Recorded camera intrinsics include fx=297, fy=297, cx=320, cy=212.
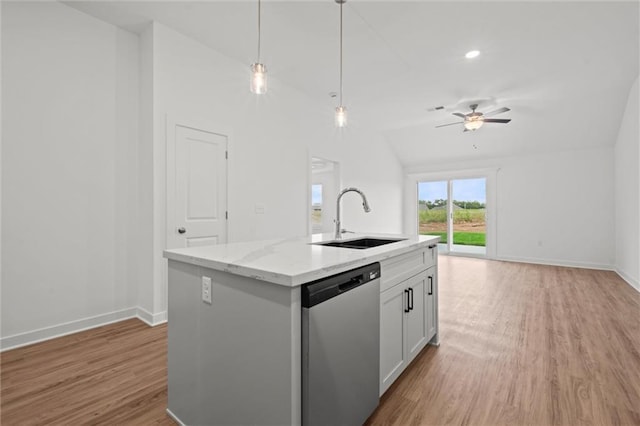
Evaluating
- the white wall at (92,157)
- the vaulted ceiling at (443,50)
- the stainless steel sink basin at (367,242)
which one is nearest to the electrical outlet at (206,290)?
the stainless steel sink basin at (367,242)

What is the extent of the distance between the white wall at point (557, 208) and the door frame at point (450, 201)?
8 cm

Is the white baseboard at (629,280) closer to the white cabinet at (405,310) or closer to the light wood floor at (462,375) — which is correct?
the light wood floor at (462,375)

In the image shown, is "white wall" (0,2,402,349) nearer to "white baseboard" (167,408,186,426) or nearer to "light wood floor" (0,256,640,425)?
"light wood floor" (0,256,640,425)

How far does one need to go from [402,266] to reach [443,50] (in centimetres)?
278

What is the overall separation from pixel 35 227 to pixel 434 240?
3.27 m

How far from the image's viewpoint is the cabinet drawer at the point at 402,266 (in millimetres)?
1647

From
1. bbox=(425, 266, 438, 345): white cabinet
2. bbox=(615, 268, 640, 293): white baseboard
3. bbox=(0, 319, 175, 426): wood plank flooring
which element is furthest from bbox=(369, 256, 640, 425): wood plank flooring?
bbox=(0, 319, 175, 426): wood plank flooring

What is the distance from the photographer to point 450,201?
7488 millimetres

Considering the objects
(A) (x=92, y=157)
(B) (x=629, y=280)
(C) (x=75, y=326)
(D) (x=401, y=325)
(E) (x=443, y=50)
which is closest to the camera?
(D) (x=401, y=325)

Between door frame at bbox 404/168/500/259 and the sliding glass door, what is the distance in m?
0.11

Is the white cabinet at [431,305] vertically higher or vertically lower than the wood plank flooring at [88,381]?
higher

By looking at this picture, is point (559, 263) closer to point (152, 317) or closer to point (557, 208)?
point (557, 208)

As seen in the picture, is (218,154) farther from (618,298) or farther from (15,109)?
(618,298)

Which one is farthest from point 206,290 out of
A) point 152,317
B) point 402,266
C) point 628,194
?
point 628,194
